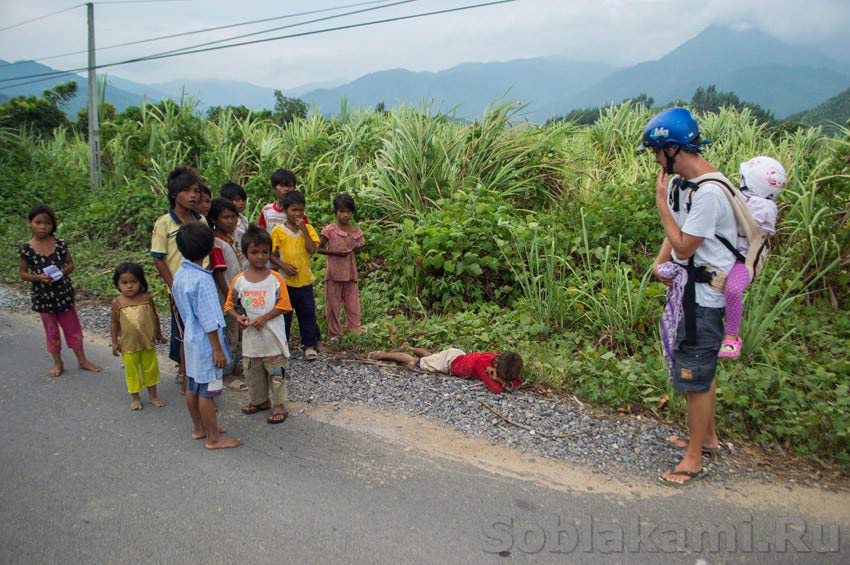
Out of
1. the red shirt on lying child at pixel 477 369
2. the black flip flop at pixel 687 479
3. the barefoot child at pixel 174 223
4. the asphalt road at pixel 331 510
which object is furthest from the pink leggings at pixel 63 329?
the black flip flop at pixel 687 479

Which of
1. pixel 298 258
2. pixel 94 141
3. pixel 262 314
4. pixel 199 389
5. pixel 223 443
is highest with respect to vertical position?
pixel 94 141

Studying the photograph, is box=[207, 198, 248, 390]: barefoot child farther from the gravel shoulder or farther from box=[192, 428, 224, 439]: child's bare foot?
box=[192, 428, 224, 439]: child's bare foot

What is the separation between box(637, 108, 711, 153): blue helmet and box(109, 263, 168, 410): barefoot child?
147 inches

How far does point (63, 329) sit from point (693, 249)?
5.14 metres

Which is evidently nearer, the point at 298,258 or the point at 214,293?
the point at 214,293

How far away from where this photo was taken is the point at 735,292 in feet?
9.69

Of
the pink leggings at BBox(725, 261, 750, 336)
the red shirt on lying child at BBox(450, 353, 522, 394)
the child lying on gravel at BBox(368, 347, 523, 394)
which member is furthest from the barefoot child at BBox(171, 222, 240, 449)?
the pink leggings at BBox(725, 261, 750, 336)

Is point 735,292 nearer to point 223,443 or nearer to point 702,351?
point 702,351

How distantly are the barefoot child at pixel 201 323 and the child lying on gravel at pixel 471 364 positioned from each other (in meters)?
1.70

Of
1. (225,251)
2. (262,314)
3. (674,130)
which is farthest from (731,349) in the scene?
(225,251)

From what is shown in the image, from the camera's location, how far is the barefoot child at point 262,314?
385cm

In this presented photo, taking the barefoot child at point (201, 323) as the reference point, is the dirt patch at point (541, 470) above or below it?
below

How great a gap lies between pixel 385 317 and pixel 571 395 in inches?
94.8

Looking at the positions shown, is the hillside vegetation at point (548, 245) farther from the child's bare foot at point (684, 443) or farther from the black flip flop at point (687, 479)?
the black flip flop at point (687, 479)
